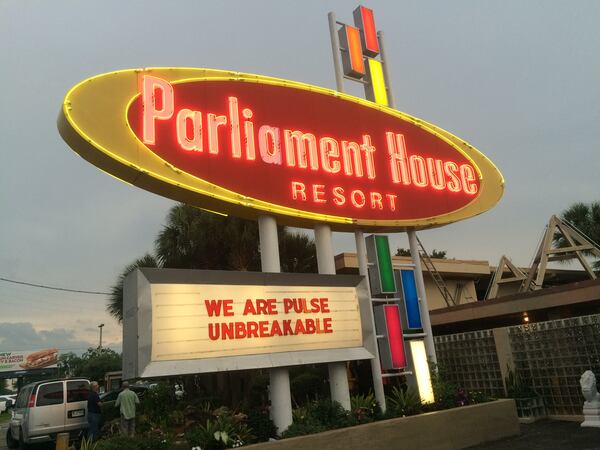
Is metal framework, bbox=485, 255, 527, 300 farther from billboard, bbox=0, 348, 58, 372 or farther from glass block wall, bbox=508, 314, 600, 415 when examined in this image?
billboard, bbox=0, 348, 58, 372

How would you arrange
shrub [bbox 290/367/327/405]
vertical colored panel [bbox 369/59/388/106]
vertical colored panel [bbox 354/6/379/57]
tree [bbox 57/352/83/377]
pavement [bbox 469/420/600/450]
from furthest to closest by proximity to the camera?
tree [bbox 57/352/83/377], shrub [bbox 290/367/327/405], vertical colored panel [bbox 354/6/379/57], vertical colored panel [bbox 369/59/388/106], pavement [bbox 469/420/600/450]

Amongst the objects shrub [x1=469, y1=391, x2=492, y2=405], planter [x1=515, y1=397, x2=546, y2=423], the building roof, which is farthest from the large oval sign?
planter [x1=515, y1=397, x2=546, y2=423]

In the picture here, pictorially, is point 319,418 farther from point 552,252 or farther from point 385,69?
point 552,252

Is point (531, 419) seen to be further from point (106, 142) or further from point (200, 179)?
point (106, 142)

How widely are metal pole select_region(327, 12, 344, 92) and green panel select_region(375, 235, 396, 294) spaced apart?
12.4ft

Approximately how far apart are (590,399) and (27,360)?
7232 centimetres

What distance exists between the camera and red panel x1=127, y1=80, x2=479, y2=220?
30.0 feet

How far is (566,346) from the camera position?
12.5m

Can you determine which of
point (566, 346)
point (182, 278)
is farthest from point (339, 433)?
point (566, 346)

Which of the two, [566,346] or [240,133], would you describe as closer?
[240,133]

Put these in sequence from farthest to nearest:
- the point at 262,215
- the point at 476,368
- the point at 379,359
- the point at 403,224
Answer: the point at 476,368
the point at 403,224
the point at 379,359
the point at 262,215

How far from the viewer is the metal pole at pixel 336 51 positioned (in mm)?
12070

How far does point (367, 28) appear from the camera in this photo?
13.4 meters

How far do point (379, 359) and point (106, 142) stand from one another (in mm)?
6744
